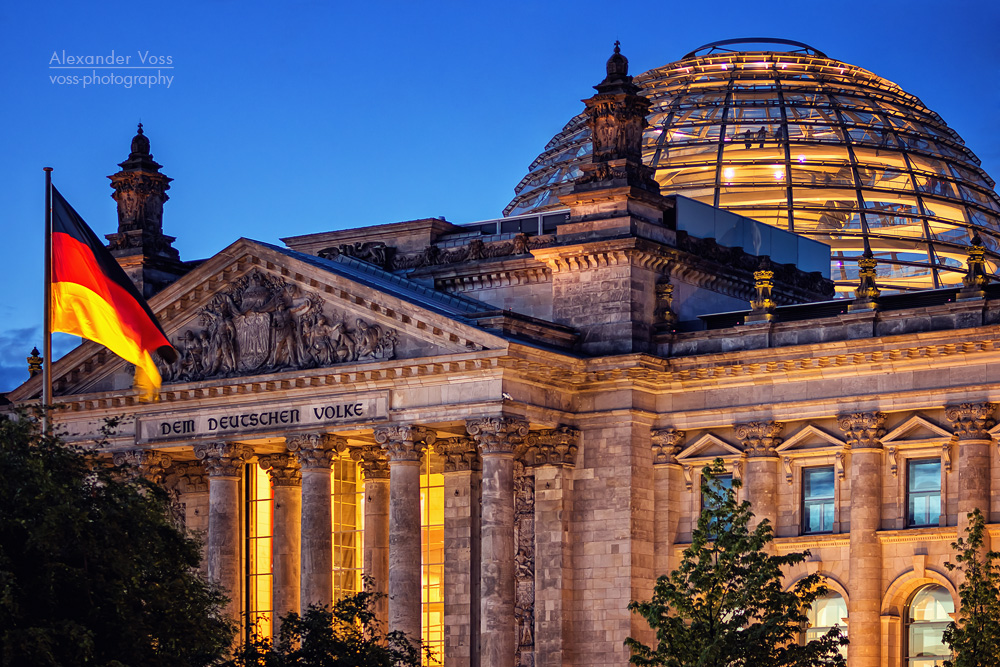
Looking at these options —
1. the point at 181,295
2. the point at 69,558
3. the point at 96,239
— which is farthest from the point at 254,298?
the point at 69,558

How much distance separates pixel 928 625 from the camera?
6694 cm

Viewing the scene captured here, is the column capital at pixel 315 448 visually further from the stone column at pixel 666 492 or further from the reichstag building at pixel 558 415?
the stone column at pixel 666 492

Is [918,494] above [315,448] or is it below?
below

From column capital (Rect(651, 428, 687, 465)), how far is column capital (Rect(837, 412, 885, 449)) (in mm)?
5934

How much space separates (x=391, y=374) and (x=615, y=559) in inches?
364

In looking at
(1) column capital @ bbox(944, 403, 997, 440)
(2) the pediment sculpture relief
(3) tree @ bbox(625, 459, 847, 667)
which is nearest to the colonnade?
(2) the pediment sculpture relief

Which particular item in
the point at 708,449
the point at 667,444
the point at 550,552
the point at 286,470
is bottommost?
the point at 550,552

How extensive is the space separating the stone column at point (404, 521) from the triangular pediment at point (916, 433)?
14.7 metres

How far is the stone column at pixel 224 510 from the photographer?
73.9 metres

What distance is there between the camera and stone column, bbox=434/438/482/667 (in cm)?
7288

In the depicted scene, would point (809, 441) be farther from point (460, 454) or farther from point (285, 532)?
point (285, 532)

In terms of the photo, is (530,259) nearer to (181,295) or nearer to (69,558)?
(181,295)

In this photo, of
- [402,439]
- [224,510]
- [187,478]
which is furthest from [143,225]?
[402,439]

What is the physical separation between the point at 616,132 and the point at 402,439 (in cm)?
1269
